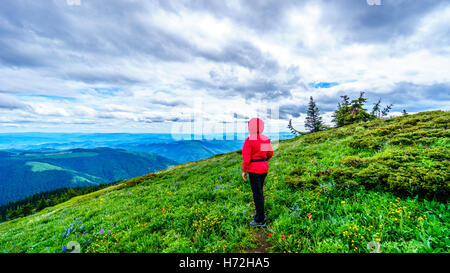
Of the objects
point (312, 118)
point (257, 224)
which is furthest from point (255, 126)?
point (312, 118)

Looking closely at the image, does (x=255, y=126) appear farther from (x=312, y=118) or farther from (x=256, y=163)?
(x=312, y=118)

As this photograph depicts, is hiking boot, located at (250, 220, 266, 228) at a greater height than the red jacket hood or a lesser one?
lesser

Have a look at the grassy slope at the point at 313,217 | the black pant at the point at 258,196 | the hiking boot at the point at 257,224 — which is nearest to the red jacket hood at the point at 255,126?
the black pant at the point at 258,196

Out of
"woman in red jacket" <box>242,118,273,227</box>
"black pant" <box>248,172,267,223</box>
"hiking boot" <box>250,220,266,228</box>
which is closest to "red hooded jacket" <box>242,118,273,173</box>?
"woman in red jacket" <box>242,118,273,227</box>

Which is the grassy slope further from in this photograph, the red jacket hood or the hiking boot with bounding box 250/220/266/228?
the red jacket hood

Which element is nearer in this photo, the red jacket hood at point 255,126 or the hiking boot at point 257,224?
the hiking boot at point 257,224

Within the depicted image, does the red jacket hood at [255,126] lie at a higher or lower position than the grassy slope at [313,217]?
higher

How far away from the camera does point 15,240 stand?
7246 millimetres

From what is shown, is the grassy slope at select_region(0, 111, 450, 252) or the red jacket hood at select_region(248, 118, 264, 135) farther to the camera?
the red jacket hood at select_region(248, 118, 264, 135)

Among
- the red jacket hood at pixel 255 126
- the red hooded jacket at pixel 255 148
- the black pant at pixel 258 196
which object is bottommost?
the black pant at pixel 258 196

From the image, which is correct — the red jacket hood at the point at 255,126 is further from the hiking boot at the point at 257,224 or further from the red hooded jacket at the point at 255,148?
the hiking boot at the point at 257,224
